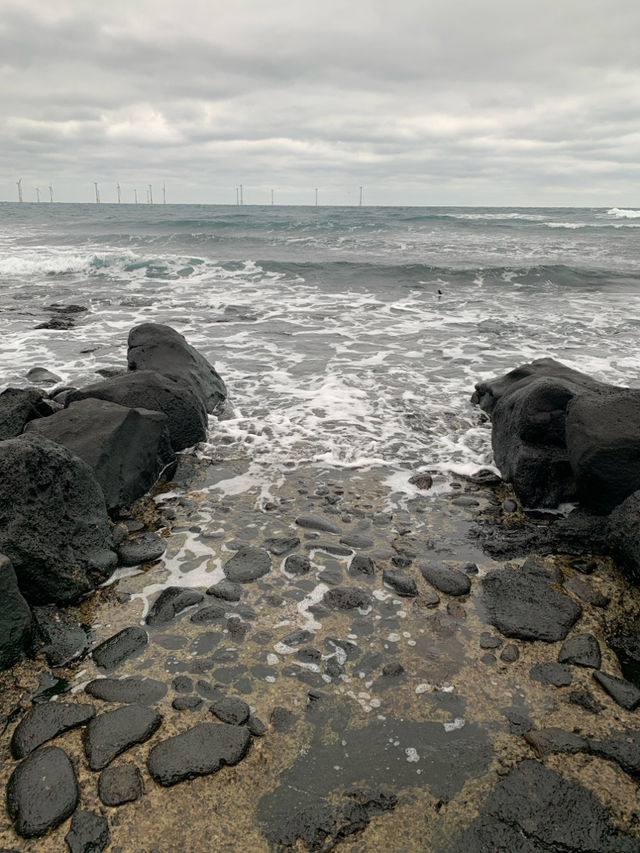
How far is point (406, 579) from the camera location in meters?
3.94

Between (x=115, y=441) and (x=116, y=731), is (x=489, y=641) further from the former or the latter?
(x=115, y=441)

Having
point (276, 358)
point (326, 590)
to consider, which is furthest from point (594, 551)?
point (276, 358)

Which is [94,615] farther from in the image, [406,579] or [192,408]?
[192,408]

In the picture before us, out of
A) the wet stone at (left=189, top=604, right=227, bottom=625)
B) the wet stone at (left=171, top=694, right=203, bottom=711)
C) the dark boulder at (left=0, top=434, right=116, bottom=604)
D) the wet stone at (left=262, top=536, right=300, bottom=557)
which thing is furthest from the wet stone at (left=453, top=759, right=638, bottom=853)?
the dark boulder at (left=0, top=434, right=116, bottom=604)

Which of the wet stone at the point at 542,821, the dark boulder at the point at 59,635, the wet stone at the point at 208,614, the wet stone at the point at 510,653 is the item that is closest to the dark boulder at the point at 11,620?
the dark boulder at the point at 59,635

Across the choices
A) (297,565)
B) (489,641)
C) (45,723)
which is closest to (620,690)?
(489,641)

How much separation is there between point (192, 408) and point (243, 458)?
85cm

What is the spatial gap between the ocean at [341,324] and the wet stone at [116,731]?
306 cm

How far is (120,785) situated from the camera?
2.49 metres

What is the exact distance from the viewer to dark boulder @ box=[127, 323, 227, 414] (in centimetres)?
717

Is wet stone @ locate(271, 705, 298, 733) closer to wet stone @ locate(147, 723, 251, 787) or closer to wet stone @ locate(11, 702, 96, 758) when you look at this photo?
wet stone @ locate(147, 723, 251, 787)

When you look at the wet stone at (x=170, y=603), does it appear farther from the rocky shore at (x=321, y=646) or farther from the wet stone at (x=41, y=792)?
the wet stone at (x=41, y=792)

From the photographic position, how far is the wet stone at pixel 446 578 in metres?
3.87

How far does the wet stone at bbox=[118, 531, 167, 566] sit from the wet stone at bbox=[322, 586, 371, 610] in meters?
1.35
